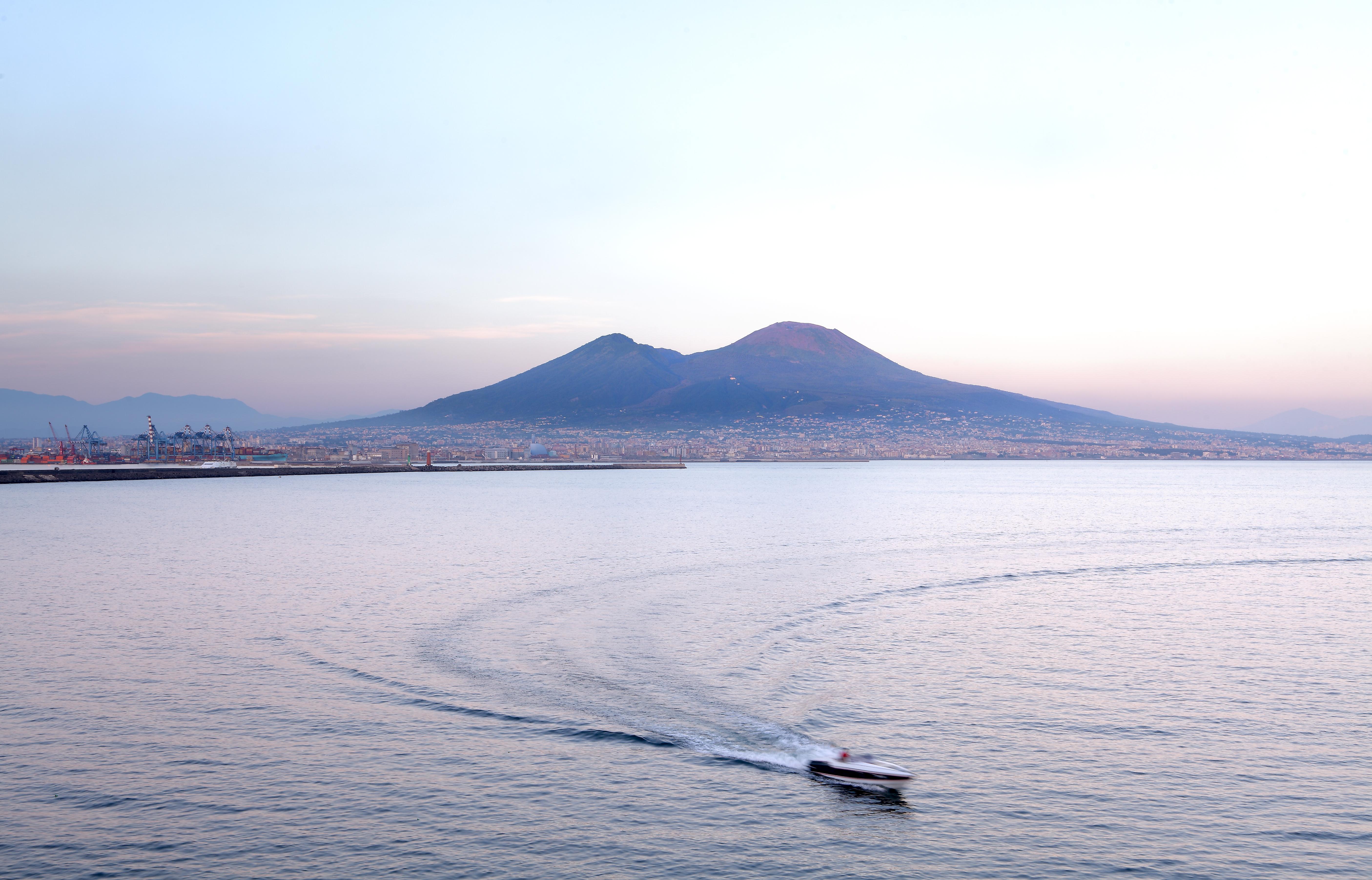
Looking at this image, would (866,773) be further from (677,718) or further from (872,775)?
(677,718)

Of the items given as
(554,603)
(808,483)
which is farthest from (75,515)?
(808,483)

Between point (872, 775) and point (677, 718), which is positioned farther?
point (677, 718)

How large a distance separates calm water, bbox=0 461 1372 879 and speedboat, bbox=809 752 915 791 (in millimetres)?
257

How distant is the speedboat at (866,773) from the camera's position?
60.4 ft

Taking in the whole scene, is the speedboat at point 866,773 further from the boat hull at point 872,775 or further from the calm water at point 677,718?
the calm water at point 677,718

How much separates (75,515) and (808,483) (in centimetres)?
12082

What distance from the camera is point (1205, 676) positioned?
89.1 feet

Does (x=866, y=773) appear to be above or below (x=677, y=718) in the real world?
above

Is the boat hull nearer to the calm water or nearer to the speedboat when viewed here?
the speedboat

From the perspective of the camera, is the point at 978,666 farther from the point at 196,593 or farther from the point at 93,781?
the point at 196,593

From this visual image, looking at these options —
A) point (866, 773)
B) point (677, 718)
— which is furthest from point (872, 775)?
point (677, 718)

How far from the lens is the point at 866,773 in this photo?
18500mm

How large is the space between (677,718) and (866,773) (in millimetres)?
5680

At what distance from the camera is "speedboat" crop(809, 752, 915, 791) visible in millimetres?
18422
